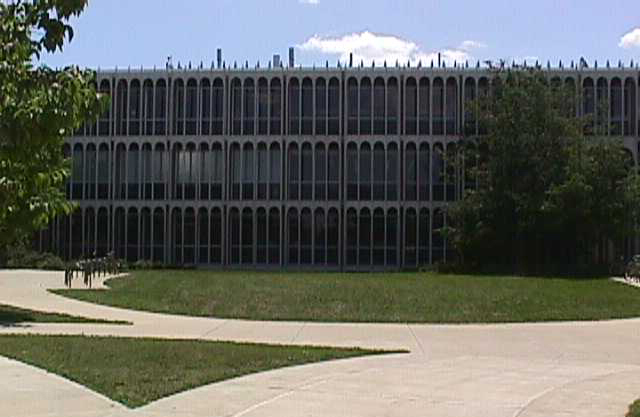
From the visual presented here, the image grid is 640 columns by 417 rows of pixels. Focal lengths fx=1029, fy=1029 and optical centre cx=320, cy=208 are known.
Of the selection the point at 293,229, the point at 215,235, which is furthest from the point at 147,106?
the point at 293,229

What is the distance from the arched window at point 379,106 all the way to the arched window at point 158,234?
504 inches

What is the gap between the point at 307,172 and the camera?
5669 centimetres

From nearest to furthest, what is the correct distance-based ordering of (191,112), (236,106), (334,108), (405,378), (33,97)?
(33,97) < (405,378) < (334,108) < (236,106) < (191,112)

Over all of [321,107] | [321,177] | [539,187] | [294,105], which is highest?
[294,105]

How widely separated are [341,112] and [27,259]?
18.4 m

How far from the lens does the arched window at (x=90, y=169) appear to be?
57844 millimetres

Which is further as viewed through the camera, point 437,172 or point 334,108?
point 334,108

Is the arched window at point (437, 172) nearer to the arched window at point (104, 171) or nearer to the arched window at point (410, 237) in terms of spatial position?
the arched window at point (410, 237)

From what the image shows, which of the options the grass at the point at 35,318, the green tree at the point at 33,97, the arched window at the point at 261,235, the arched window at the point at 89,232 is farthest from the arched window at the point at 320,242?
the green tree at the point at 33,97

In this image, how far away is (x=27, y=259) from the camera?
174ft

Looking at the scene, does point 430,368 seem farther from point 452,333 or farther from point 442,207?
point 442,207

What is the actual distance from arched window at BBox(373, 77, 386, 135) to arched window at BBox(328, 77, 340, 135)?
203 centimetres

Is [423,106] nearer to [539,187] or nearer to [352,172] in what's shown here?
[352,172]

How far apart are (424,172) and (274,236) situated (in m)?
8.93
